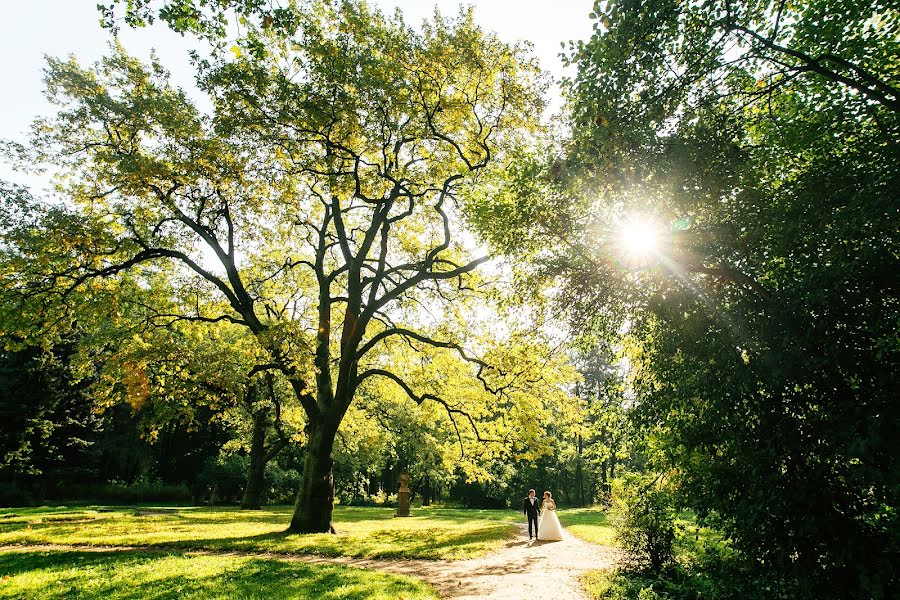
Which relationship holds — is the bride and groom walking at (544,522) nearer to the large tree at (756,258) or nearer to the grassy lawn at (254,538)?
the grassy lawn at (254,538)

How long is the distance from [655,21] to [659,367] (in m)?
4.84

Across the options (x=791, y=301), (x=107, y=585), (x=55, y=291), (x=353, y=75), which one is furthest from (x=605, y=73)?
(x=55, y=291)

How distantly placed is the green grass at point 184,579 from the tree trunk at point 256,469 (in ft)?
63.5

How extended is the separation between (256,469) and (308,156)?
76.7 ft

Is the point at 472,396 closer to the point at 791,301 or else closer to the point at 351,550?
the point at 351,550

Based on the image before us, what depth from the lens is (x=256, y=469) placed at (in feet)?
97.3

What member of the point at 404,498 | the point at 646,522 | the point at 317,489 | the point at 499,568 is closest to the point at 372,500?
the point at 404,498

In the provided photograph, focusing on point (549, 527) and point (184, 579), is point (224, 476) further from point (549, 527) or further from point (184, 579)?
point (184, 579)

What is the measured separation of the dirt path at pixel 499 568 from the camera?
8.75 m

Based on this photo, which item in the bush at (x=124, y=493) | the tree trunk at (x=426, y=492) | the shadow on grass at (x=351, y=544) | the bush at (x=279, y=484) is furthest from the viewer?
the tree trunk at (x=426, y=492)

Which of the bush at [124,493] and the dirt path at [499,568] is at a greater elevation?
the dirt path at [499,568]

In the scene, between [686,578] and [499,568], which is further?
[499,568]

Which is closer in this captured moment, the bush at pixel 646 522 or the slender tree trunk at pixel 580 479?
the bush at pixel 646 522

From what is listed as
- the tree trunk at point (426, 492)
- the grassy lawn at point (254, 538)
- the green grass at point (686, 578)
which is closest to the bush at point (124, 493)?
the grassy lawn at point (254, 538)
